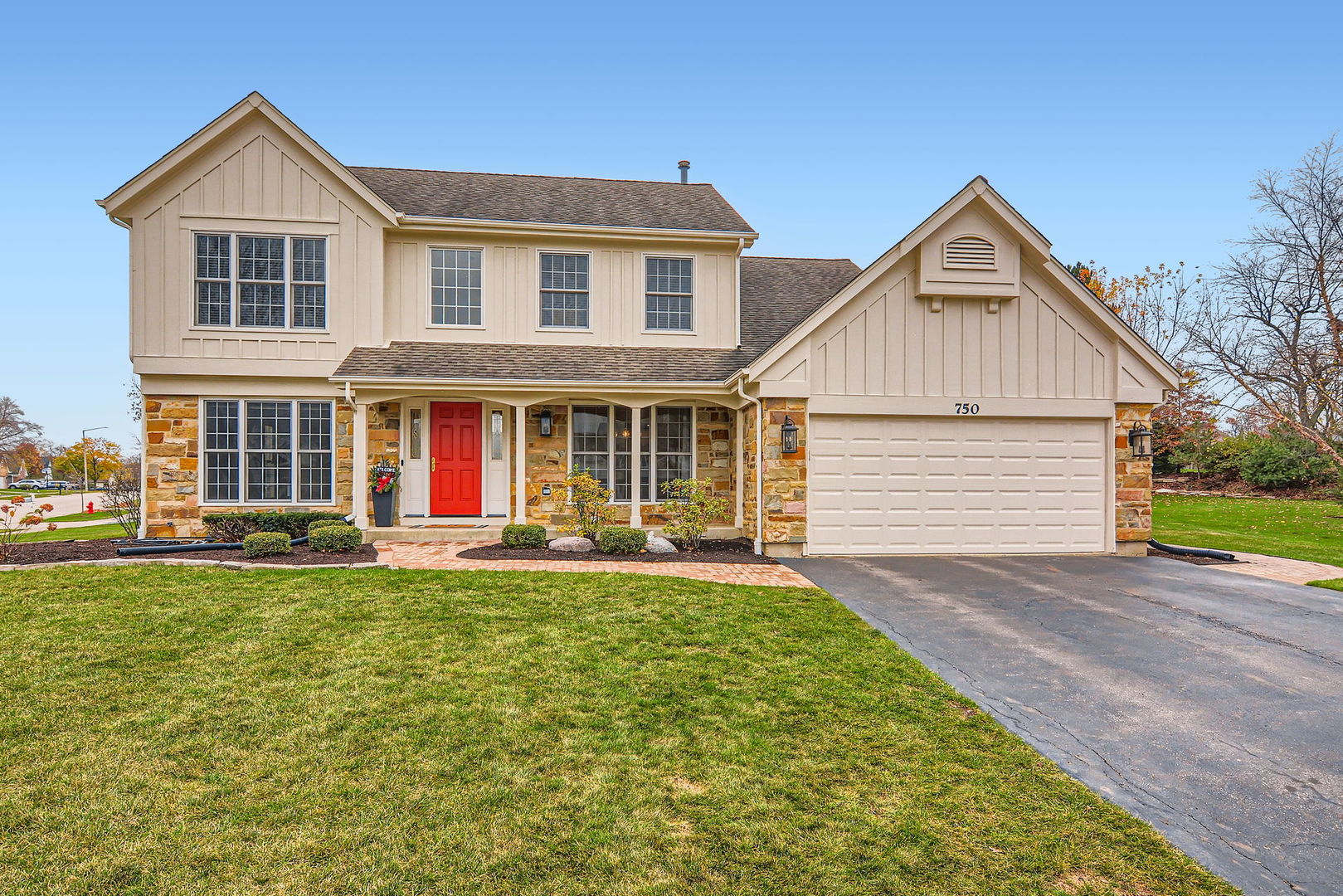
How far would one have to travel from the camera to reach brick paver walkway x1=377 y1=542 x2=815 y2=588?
29.2 ft

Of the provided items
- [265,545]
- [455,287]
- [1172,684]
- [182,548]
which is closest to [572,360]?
[455,287]

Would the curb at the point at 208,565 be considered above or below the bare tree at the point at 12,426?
below

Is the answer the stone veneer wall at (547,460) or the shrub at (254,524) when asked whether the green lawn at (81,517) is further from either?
the stone veneer wall at (547,460)

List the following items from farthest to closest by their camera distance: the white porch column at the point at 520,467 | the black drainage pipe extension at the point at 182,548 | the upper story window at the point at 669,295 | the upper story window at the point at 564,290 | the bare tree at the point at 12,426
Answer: the bare tree at the point at 12,426 < the upper story window at the point at 669,295 < the upper story window at the point at 564,290 < the white porch column at the point at 520,467 < the black drainage pipe extension at the point at 182,548

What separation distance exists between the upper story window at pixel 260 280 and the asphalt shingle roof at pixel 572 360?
1.30 m

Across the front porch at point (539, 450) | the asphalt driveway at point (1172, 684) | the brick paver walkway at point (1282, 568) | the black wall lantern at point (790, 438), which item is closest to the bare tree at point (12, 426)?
the front porch at point (539, 450)

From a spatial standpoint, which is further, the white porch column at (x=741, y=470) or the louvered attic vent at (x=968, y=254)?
the white porch column at (x=741, y=470)

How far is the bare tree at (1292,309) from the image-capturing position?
19828 mm

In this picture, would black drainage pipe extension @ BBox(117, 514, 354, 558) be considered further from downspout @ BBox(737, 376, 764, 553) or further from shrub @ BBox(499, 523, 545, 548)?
downspout @ BBox(737, 376, 764, 553)

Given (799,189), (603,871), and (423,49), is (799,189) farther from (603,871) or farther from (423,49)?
(603,871)

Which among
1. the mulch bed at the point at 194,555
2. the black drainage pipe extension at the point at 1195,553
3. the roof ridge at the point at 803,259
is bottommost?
the black drainage pipe extension at the point at 1195,553

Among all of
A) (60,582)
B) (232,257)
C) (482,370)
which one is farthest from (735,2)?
(60,582)

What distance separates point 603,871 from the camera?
2.95 m

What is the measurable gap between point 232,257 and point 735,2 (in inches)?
487
